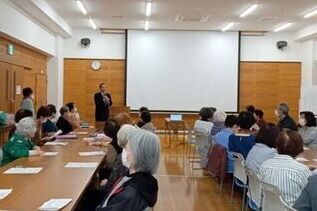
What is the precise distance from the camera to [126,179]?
238 cm

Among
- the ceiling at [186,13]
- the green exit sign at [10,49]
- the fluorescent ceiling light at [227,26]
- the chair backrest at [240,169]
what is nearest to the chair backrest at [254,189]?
the chair backrest at [240,169]

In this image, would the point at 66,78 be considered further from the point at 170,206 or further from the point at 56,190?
the point at 56,190

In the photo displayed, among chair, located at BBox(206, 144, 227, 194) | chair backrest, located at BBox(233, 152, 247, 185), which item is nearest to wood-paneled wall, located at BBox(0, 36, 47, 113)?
chair, located at BBox(206, 144, 227, 194)

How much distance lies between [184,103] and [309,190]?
1238 cm

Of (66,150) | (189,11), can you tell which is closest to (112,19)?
(189,11)

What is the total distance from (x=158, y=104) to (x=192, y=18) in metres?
3.52

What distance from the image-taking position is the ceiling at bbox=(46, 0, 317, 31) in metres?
10.3

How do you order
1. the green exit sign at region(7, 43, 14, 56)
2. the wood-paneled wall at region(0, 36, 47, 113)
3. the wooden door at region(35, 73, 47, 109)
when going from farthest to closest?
1. the wooden door at region(35, 73, 47, 109)
2. the green exit sign at region(7, 43, 14, 56)
3. the wood-paneled wall at region(0, 36, 47, 113)

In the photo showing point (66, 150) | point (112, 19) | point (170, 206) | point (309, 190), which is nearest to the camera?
point (309, 190)

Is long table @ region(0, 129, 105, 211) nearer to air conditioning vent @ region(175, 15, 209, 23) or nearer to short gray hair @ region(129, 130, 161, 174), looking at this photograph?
short gray hair @ region(129, 130, 161, 174)

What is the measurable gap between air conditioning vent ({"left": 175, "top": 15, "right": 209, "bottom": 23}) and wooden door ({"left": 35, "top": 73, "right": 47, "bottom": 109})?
4437mm

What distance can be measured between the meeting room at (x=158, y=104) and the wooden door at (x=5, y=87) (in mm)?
33

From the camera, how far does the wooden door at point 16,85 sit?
990 cm

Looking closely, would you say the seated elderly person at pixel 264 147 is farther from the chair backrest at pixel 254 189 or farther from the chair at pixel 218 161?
the chair at pixel 218 161
